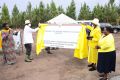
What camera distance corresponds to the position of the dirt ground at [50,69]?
38.0ft

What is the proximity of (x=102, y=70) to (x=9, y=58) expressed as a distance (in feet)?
15.7

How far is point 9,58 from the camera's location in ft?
46.1

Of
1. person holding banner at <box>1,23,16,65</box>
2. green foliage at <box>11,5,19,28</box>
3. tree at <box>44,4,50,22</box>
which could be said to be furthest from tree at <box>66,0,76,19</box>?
person holding banner at <box>1,23,16,65</box>

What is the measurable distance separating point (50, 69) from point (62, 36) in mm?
2309

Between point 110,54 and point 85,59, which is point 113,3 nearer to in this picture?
point 85,59

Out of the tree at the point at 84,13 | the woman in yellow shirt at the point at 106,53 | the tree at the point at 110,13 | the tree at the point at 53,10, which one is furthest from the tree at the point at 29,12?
the woman in yellow shirt at the point at 106,53

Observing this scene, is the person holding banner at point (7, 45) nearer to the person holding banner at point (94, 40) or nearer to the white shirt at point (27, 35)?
the white shirt at point (27, 35)

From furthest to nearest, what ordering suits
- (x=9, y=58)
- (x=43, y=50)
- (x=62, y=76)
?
(x=43, y=50) → (x=9, y=58) → (x=62, y=76)

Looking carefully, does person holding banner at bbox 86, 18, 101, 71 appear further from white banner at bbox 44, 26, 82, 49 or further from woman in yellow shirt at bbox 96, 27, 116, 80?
white banner at bbox 44, 26, 82, 49

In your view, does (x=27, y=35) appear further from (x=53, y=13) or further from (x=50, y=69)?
(x=53, y=13)

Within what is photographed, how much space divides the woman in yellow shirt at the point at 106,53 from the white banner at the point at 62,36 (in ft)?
11.1

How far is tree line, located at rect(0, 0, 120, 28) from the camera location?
5524 centimetres

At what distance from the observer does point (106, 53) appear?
10.6 metres

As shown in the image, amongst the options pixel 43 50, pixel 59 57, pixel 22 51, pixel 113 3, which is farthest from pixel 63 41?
pixel 113 3
